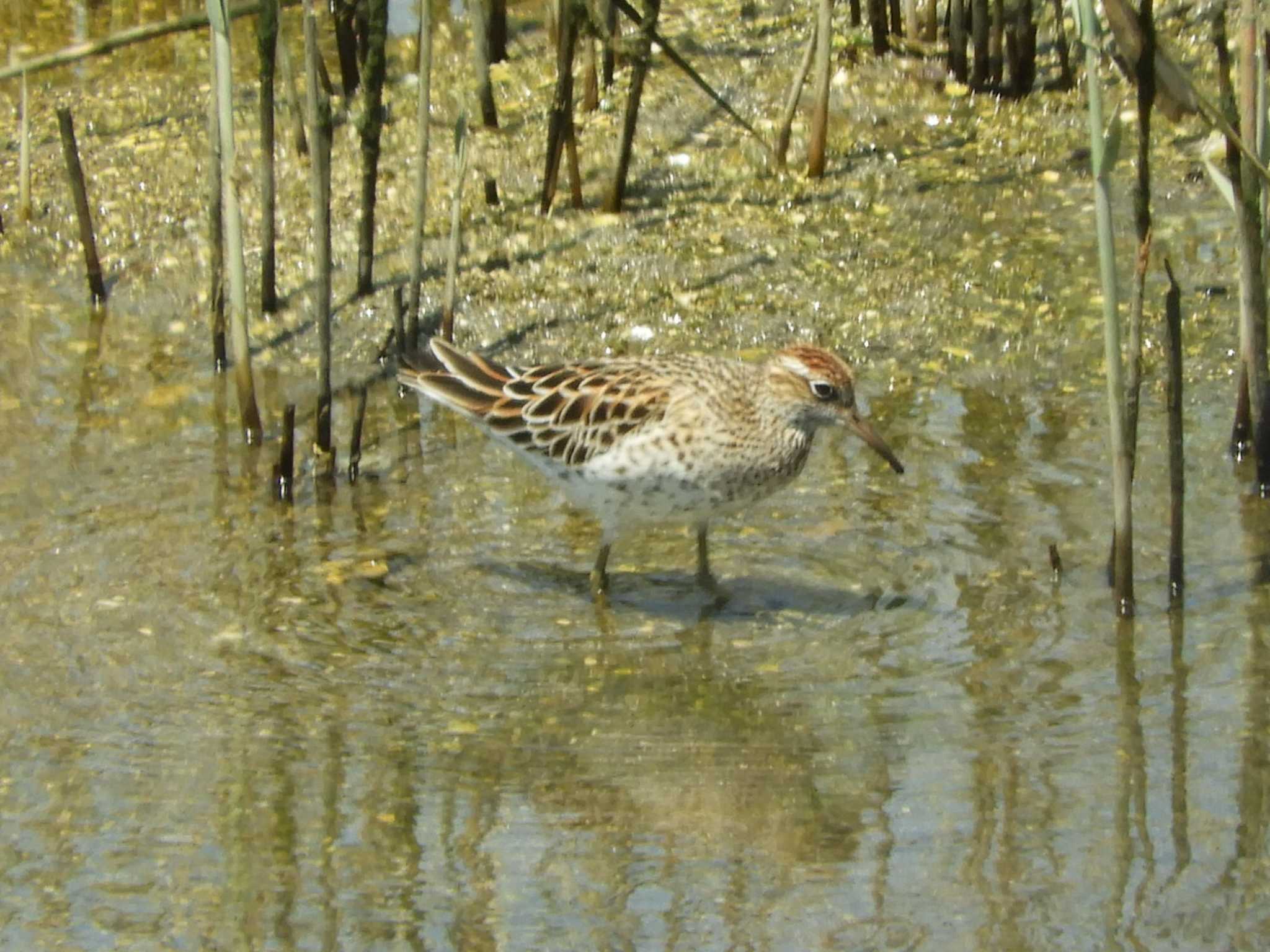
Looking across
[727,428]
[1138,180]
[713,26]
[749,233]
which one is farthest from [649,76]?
[1138,180]

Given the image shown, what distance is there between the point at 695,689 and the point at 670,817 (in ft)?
3.97

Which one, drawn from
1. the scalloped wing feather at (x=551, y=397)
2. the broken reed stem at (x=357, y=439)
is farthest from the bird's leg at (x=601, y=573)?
the broken reed stem at (x=357, y=439)

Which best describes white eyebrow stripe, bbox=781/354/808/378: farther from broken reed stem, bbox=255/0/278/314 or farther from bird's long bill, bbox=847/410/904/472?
broken reed stem, bbox=255/0/278/314

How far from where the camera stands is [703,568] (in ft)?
27.0

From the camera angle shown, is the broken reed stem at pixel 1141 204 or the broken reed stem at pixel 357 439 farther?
the broken reed stem at pixel 357 439

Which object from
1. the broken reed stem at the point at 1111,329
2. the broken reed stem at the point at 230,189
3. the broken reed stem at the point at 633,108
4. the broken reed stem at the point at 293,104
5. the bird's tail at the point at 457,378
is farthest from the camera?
the broken reed stem at the point at 293,104

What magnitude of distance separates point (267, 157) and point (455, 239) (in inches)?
40.3

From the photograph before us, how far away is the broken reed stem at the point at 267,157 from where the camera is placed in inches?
353

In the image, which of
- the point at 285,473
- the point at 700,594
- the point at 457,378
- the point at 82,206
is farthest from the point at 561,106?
the point at 700,594

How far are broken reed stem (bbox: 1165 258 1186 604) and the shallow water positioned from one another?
0.49 feet

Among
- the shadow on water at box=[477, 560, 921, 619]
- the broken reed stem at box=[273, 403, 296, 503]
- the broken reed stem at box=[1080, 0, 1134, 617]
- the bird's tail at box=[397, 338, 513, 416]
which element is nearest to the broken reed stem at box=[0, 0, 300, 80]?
the bird's tail at box=[397, 338, 513, 416]

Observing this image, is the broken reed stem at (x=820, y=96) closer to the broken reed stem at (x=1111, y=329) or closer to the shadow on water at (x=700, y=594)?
the shadow on water at (x=700, y=594)

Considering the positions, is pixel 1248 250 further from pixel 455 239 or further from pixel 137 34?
pixel 137 34

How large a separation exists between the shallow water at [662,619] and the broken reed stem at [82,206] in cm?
15
